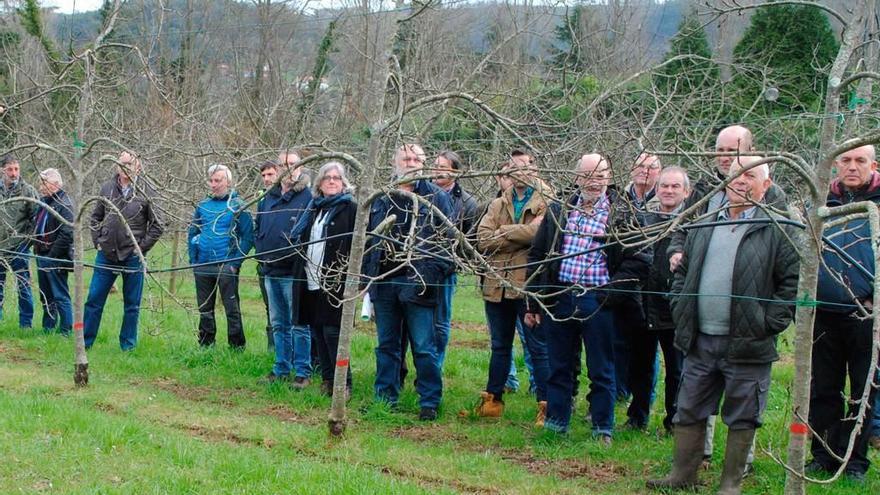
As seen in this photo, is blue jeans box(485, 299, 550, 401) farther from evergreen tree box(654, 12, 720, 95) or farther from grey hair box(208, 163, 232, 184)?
grey hair box(208, 163, 232, 184)

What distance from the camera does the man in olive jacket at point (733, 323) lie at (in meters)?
5.98

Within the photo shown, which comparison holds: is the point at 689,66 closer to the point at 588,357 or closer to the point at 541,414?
the point at 541,414

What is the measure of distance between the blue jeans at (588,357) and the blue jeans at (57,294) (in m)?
7.17

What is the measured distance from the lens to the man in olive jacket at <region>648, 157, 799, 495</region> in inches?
235

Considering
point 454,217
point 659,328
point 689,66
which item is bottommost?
point 659,328

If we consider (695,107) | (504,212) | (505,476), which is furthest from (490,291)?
(695,107)

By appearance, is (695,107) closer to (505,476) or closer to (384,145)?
(384,145)

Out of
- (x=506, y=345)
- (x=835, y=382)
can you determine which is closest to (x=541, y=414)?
(x=506, y=345)

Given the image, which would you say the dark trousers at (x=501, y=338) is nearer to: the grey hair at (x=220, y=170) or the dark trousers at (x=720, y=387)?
the dark trousers at (x=720, y=387)

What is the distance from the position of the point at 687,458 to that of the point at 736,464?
1.25ft

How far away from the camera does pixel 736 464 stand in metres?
6.06

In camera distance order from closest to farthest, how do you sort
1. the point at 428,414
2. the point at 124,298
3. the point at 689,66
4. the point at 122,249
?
the point at 428,414 → the point at 122,249 → the point at 124,298 → the point at 689,66

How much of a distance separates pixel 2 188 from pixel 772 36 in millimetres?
11824

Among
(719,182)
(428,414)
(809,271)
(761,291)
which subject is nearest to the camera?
(809,271)
